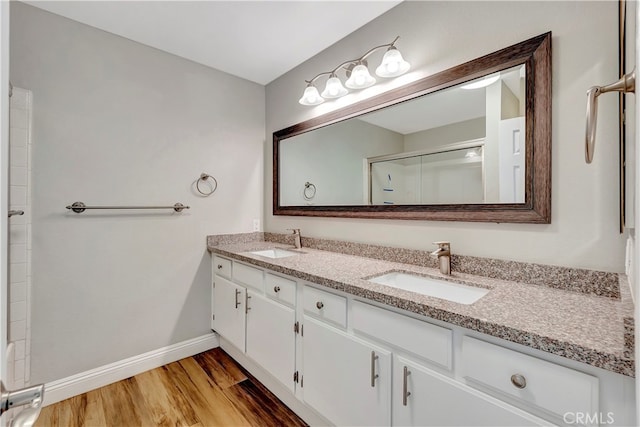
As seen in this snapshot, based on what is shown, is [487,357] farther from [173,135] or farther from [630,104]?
[173,135]

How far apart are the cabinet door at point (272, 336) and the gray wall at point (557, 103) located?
0.78 meters

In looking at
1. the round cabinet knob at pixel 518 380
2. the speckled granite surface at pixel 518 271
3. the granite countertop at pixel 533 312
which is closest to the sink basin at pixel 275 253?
the speckled granite surface at pixel 518 271

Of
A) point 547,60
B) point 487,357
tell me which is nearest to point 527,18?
point 547,60

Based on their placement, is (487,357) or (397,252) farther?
(397,252)

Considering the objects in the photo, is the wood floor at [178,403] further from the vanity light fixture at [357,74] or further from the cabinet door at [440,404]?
the vanity light fixture at [357,74]

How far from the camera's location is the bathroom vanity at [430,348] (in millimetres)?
743

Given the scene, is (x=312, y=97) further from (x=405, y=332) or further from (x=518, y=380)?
(x=518, y=380)

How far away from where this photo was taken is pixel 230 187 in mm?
2557

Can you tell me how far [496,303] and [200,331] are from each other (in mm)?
2209

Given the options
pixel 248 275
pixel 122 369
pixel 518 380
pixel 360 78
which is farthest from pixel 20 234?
pixel 518 380

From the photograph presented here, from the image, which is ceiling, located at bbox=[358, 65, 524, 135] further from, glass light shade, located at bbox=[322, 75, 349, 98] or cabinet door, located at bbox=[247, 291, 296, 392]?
cabinet door, located at bbox=[247, 291, 296, 392]

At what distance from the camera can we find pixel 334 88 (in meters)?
2.03

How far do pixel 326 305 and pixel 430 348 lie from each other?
519 mm

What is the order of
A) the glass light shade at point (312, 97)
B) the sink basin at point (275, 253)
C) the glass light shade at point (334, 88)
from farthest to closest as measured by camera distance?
the sink basin at point (275, 253) < the glass light shade at point (312, 97) < the glass light shade at point (334, 88)
